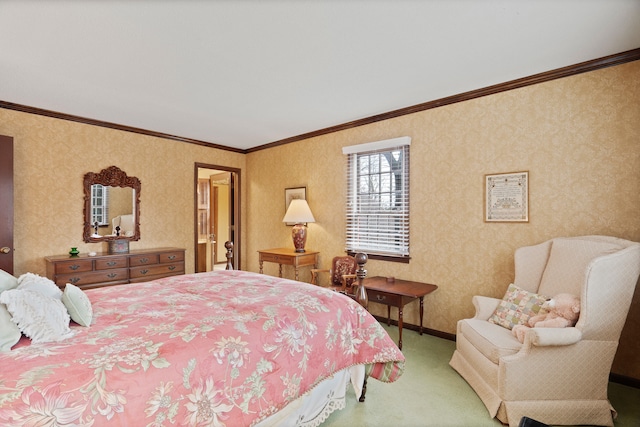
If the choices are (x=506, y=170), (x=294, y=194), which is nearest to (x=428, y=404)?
(x=506, y=170)

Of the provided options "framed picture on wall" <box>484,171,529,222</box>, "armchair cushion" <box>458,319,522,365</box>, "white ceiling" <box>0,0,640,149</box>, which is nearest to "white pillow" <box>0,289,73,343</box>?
"white ceiling" <box>0,0,640,149</box>

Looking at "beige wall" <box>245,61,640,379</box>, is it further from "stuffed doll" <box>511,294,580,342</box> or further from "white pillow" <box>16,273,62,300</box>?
"white pillow" <box>16,273,62,300</box>

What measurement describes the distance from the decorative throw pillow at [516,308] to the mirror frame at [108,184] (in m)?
4.46

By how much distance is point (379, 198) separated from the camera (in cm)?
399

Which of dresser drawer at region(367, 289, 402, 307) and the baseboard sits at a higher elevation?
dresser drawer at region(367, 289, 402, 307)

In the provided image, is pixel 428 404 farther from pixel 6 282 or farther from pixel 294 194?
pixel 294 194

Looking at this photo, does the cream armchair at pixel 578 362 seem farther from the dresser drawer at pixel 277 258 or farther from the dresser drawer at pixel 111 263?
the dresser drawer at pixel 111 263

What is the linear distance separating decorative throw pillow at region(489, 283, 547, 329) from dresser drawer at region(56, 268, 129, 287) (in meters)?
4.08

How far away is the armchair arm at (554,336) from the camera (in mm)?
1920

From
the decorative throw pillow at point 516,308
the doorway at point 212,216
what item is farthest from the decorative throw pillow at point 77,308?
the doorway at point 212,216

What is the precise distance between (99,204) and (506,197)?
480cm

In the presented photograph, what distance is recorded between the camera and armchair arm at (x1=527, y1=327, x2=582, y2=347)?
192cm

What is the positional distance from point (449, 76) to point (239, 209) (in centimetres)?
Answer: 416

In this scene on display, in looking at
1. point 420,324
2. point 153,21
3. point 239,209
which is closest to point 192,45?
point 153,21
